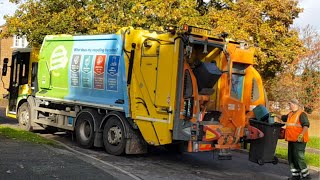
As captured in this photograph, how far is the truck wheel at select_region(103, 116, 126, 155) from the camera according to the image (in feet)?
35.7

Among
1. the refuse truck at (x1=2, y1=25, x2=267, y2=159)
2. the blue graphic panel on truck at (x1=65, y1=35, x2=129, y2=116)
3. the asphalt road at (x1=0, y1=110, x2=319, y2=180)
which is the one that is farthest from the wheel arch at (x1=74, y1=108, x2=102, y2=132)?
the asphalt road at (x1=0, y1=110, x2=319, y2=180)

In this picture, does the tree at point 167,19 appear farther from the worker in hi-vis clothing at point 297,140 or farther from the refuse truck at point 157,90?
the worker in hi-vis clothing at point 297,140

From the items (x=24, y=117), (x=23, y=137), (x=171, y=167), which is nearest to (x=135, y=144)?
(x=171, y=167)

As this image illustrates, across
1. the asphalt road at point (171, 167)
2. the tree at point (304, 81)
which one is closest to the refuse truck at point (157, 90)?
the asphalt road at point (171, 167)

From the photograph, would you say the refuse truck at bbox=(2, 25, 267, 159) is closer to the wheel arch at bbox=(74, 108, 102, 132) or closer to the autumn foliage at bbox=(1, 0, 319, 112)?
the wheel arch at bbox=(74, 108, 102, 132)

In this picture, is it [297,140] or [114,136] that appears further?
[114,136]

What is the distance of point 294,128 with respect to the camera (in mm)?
9445

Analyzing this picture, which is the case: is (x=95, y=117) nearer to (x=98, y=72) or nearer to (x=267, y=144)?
(x=98, y=72)

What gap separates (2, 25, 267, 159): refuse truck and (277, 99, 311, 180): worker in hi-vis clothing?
2.10 feet

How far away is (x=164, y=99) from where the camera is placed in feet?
32.0

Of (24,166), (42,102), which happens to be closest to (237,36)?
(42,102)

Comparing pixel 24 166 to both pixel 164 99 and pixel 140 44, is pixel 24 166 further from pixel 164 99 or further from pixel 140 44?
pixel 140 44

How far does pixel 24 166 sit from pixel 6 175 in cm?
77

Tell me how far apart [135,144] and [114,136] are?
0.63m
